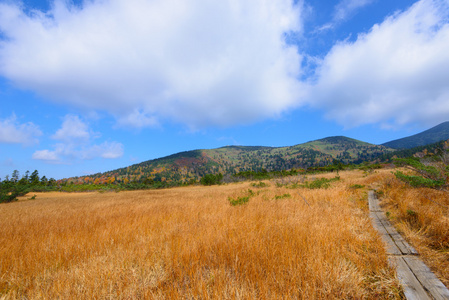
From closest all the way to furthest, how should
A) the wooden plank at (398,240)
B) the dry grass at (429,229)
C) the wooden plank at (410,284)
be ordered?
1. the wooden plank at (410,284)
2. the dry grass at (429,229)
3. the wooden plank at (398,240)

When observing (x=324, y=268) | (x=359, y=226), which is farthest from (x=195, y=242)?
(x=359, y=226)

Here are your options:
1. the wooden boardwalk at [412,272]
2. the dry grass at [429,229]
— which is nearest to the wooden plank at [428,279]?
the wooden boardwalk at [412,272]

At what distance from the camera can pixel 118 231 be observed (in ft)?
15.5

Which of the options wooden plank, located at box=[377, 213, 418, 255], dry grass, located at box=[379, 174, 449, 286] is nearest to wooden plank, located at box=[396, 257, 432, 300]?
dry grass, located at box=[379, 174, 449, 286]

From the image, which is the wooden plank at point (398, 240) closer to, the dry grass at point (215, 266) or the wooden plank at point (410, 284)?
the dry grass at point (215, 266)

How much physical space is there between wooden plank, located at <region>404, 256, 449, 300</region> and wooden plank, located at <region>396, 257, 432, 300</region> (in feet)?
0.19

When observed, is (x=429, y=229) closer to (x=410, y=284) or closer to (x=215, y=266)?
(x=410, y=284)

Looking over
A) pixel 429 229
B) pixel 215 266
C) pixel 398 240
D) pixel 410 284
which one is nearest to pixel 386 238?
pixel 398 240

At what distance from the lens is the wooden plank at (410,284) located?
6.93 feet

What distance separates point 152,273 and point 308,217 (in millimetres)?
4121

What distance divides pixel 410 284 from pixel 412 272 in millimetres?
410

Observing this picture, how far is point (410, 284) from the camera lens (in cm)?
235

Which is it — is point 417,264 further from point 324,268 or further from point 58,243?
point 58,243

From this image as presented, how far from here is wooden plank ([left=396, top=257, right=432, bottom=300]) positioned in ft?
6.93
